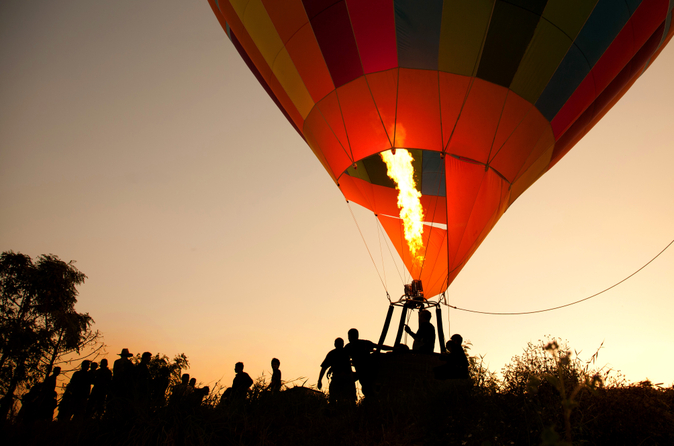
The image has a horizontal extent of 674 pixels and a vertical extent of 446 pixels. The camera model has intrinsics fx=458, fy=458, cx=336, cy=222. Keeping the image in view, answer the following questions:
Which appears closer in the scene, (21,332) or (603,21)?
(603,21)

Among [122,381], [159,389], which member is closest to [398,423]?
[159,389]

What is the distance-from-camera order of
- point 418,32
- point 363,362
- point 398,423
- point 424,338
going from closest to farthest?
1. point 398,423
2. point 363,362
3. point 424,338
4. point 418,32

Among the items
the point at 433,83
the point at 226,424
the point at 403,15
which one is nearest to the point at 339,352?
the point at 226,424

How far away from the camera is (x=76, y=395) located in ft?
16.6

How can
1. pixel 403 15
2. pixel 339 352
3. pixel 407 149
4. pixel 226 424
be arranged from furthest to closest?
pixel 407 149 → pixel 403 15 → pixel 339 352 → pixel 226 424

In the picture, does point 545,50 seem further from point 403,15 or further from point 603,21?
point 403,15

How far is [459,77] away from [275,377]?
506cm

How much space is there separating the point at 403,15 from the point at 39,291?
12526mm

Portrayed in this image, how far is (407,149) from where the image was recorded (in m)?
7.79

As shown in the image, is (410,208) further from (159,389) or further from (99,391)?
(99,391)

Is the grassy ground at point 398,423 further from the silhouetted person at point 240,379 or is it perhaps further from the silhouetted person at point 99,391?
the silhouetted person at point 240,379

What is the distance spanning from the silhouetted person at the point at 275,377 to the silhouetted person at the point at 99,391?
1500 mm

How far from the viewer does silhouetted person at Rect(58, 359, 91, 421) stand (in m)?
4.31

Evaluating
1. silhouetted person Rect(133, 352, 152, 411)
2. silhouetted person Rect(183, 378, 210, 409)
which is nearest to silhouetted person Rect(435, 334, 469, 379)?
silhouetted person Rect(183, 378, 210, 409)
